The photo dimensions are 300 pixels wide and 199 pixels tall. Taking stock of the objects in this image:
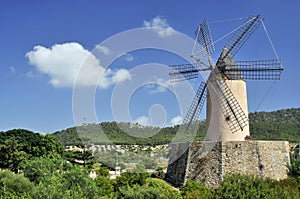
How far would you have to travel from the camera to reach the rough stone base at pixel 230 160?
17406 millimetres

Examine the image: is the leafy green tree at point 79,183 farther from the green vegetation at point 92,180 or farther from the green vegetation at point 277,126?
the green vegetation at point 277,126

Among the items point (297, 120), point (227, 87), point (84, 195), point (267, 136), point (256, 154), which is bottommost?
point (84, 195)

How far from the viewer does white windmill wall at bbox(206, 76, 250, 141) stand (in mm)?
18203

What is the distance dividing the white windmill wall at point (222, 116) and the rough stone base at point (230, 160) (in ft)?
2.10

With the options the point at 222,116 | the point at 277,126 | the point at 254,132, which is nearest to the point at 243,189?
the point at 222,116

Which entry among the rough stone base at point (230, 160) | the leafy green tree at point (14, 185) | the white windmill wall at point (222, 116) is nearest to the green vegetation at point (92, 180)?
the leafy green tree at point (14, 185)

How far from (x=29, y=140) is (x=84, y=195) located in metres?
16.1

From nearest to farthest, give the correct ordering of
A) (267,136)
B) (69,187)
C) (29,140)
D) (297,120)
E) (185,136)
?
(69,187)
(185,136)
(29,140)
(267,136)
(297,120)

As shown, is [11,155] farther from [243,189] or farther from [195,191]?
[243,189]

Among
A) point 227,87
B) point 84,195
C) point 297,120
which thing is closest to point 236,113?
point 227,87

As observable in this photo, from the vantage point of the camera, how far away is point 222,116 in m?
18.2

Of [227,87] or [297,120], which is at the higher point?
[297,120]

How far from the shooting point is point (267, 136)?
157ft

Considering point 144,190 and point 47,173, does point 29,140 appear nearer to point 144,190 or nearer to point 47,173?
point 47,173
